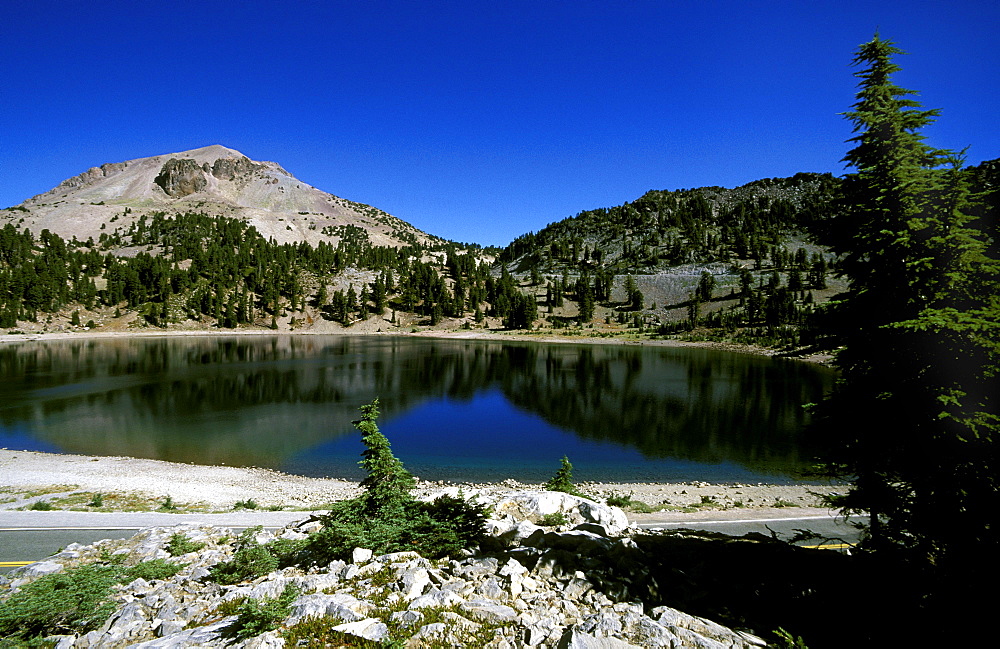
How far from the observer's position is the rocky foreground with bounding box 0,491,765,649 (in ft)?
19.4

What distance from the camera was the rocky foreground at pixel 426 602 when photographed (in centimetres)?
592

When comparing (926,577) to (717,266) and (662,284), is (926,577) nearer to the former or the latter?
(662,284)

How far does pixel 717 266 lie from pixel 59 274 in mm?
197231

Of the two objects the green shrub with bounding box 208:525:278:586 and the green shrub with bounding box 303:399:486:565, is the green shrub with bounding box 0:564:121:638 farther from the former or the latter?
the green shrub with bounding box 303:399:486:565

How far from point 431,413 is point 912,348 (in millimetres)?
35152

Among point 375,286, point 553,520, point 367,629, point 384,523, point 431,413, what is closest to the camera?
point 367,629

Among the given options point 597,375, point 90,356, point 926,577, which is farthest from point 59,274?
point 926,577

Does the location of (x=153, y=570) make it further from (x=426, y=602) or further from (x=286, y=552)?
(x=426, y=602)

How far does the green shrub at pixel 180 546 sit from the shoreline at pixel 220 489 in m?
5.18

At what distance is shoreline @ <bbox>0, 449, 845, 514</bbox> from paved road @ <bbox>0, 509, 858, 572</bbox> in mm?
1280

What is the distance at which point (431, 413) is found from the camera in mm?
38812

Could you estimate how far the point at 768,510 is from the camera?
15.6 metres

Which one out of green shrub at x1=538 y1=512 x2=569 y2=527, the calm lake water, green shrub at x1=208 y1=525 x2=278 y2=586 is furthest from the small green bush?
the calm lake water

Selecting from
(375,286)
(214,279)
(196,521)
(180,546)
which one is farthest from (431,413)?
(214,279)
